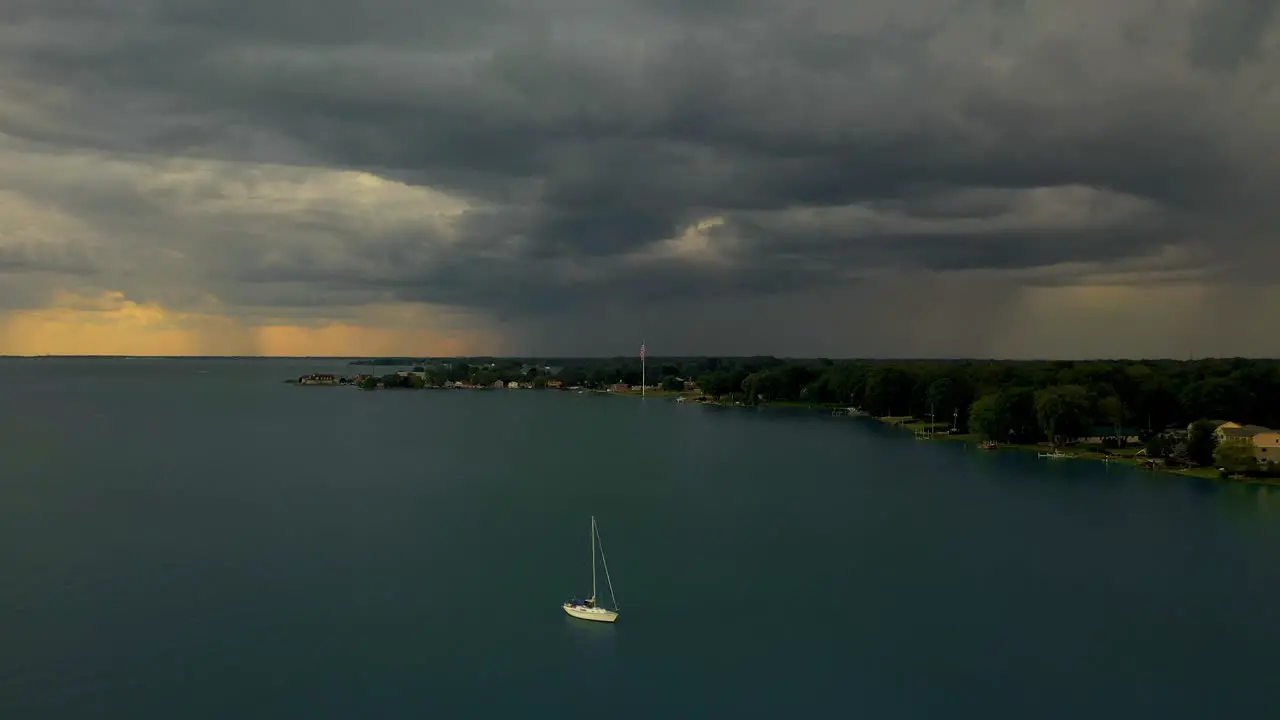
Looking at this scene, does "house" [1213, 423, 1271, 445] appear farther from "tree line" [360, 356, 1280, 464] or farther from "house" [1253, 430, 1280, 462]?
"tree line" [360, 356, 1280, 464]

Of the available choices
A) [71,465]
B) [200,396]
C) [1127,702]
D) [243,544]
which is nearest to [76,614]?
[243,544]

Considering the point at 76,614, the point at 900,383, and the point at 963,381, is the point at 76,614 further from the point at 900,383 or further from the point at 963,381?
the point at 900,383

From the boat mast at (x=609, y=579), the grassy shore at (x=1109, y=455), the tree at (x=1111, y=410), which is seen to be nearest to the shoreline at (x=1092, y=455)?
the grassy shore at (x=1109, y=455)

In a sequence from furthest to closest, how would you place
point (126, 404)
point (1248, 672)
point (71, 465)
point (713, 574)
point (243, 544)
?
point (126, 404) < point (71, 465) < point (243, 544) < point (713, 574) < point (1248, 672)

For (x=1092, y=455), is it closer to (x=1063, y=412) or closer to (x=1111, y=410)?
(x=1063, y=412)

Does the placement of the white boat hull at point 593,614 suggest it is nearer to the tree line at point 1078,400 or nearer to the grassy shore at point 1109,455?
the grassy shore at point 1109,455

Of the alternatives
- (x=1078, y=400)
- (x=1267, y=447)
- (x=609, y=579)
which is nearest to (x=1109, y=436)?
(x=1078, y=400)
